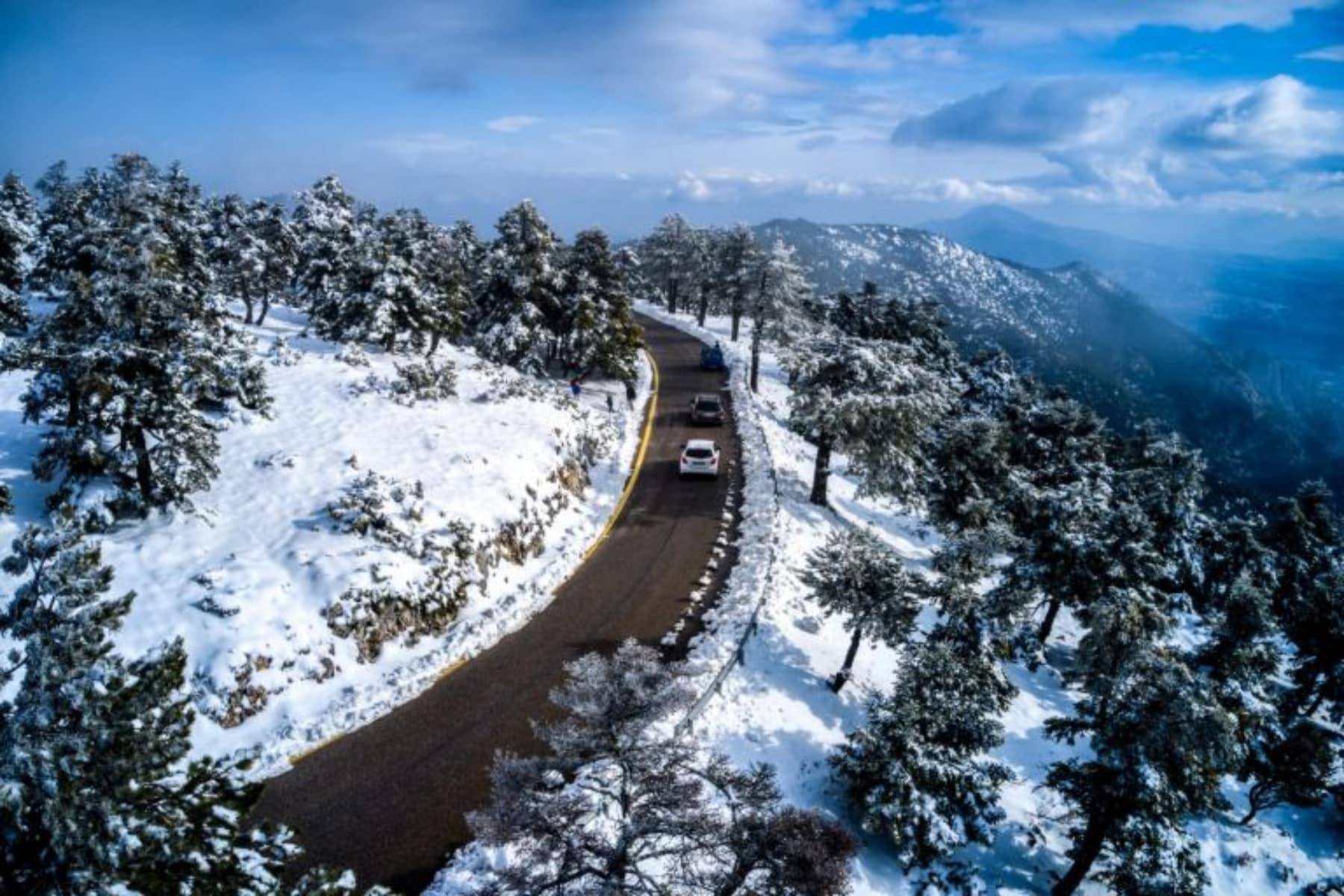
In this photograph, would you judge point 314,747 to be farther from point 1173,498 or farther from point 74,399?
point 1173,498

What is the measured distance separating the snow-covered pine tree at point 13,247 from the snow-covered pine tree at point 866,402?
110 ft

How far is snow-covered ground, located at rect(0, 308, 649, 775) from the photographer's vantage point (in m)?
14.5

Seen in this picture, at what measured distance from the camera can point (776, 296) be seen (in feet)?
146

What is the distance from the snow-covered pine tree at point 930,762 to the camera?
48.0ft

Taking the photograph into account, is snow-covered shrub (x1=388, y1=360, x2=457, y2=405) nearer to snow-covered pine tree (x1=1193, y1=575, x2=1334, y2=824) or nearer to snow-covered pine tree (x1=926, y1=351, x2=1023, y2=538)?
snow-covered pine tree (x1=926, y1=351, x2=1023, y2=538)

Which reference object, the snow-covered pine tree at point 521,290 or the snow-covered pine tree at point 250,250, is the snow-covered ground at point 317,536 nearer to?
the snow-covered pine tree at point 521,290

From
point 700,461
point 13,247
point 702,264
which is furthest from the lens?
point 702,264

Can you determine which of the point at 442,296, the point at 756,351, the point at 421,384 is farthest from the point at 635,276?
the point at 421,384

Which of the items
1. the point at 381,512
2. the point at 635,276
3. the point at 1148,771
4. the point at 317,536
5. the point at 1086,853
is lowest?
the point at 1086,853

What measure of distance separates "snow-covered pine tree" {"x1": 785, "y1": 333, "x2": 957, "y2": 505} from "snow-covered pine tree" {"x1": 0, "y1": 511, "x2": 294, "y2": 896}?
23.6 metres

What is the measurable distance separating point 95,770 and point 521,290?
34252 mm


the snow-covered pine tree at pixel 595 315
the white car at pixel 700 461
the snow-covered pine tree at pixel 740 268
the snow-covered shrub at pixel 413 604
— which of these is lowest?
the snow-covered shrub at pixel 413 604

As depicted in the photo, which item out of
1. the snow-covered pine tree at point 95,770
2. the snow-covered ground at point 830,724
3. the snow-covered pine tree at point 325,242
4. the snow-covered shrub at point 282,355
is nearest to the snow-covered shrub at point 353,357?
the snow-covered shrub at point 282,355

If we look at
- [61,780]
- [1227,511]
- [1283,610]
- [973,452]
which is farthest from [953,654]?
[1227,511]
